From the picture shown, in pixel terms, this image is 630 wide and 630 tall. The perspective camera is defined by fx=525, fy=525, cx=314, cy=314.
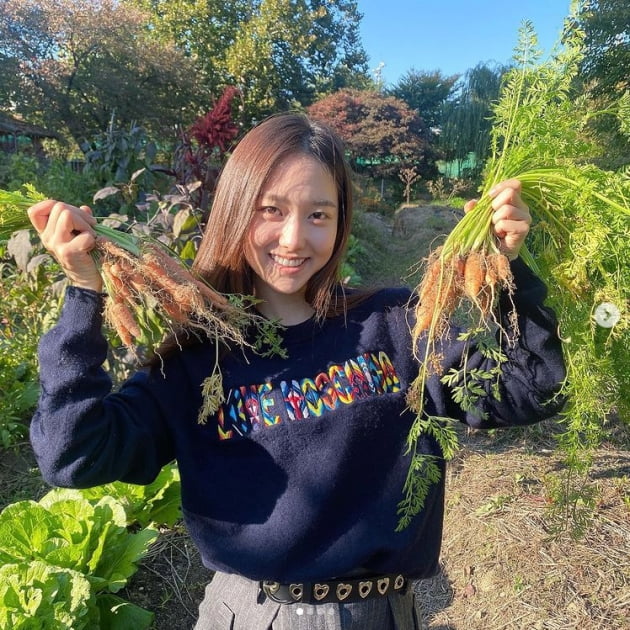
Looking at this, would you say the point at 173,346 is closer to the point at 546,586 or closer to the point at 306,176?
the point at 306,176

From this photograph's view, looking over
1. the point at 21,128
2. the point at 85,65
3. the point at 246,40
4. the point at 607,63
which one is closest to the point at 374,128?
the point at 246,40

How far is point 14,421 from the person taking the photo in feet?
11.1

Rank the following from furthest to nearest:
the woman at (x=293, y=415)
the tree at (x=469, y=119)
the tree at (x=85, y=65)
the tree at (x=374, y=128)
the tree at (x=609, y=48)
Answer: the tree at (x=469, y=119) < the tree at (x=374, y=128) < the tree at (x=85, y=65) < the tree at (x=609, y=48) < the woman at (x=293, y=415)

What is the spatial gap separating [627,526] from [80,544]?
2648 mm

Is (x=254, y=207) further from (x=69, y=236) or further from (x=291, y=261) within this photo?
(x=69, y=236)

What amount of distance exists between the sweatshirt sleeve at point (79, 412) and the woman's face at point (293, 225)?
42 cm

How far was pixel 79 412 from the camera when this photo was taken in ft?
3.65

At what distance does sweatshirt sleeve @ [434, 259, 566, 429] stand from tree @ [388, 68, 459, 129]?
25478 millimetres

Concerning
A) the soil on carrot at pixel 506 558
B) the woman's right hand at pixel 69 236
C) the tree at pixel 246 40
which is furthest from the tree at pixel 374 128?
the woman's right hand at pixel 69 236

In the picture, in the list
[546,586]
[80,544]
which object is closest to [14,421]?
[80,544]

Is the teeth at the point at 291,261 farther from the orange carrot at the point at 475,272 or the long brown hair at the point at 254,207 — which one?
the orange carrot at the point at 475,272

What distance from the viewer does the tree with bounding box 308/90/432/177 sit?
18.2 meters

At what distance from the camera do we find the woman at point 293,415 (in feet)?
4.05

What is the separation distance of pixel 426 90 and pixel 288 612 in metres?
26.7
